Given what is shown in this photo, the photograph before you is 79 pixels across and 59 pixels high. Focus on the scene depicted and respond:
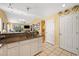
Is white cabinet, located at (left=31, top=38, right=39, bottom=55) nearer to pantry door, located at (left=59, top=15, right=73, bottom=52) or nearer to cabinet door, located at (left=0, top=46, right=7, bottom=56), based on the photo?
pantry door, located at (left=59, top=15, right=73, bottom=52)

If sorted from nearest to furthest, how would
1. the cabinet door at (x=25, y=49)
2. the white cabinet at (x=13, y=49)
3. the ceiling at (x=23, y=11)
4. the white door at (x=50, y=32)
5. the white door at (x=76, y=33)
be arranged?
the white cabinet at (x=13, y=49), the ceiling at (x=23, y=11), the cabinet door at (x=25, y=49), the white door at (x=76, y=33), the white door at (x=50, y=32)

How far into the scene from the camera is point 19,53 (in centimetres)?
249

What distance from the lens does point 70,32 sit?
11.7 feet

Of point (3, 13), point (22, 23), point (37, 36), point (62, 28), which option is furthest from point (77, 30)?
point (3, 13)

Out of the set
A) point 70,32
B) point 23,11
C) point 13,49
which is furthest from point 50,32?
point 13,49

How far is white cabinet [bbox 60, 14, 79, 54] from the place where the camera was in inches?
127

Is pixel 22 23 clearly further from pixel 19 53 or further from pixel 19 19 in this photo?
pixel 19 53

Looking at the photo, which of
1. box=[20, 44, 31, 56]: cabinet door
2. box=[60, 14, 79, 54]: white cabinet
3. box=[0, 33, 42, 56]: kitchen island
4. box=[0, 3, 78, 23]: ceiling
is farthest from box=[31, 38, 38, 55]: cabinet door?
box=[60, 14, 79, 54]: white cabinet

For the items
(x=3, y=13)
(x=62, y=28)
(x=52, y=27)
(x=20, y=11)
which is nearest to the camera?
(x=3, y=13)

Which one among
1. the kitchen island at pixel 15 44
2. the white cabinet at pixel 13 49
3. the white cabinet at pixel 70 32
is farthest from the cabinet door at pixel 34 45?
the white cabinet at pixel 70 32

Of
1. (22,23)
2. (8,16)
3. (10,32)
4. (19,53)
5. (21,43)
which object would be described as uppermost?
(8,16)

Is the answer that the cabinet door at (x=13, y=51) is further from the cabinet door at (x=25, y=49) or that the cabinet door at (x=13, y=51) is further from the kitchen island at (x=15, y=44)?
the cabinet door at (x=25, y=49)

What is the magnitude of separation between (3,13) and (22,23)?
0.51 meters

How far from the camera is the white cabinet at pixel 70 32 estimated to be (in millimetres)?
3228
